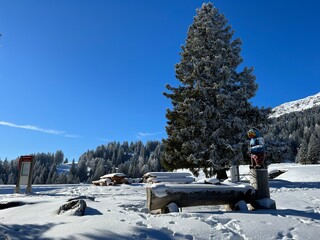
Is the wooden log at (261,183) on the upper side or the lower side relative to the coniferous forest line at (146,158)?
lower

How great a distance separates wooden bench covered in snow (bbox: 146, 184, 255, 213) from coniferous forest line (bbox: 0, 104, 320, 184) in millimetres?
10826

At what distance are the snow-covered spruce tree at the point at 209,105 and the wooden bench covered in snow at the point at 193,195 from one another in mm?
9698

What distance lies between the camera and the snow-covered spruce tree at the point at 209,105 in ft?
59.3

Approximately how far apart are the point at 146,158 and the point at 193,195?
127770mm

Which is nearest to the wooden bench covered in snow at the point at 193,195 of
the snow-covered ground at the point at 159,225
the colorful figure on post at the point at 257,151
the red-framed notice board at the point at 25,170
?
the snow-covered ground at the point at 159,225

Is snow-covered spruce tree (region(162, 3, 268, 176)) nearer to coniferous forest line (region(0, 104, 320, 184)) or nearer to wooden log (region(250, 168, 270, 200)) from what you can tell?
coniferous forest line (region(0, 104, 320, 184))

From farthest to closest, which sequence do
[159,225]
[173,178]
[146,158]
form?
[146,158]
[173,178]
[159,225]

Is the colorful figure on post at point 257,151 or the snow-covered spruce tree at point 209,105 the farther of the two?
the snow-covered spruce tree at point 209,105

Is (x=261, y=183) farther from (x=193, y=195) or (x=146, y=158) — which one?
(x=146, y=158)

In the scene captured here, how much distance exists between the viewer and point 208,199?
7.34 m

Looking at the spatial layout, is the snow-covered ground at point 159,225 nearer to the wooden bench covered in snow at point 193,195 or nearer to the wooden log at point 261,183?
the wooden bench covered in snow at point 193,195

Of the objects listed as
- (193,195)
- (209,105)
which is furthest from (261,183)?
(209,105)

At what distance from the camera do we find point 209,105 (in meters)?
19.0

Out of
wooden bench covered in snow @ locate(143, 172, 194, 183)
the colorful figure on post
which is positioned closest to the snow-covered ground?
the colorful figure on post
